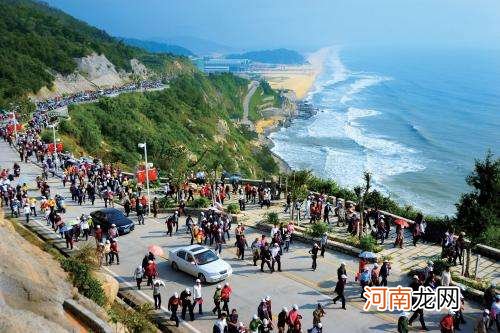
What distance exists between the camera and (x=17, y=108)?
57.2 meters

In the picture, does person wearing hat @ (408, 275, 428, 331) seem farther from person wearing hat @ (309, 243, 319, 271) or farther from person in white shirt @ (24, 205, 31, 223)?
person in white shirt @ (24, 205, 31, 223)

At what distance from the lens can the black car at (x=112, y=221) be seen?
2541 cm

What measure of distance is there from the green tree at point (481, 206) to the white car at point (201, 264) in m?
9.26

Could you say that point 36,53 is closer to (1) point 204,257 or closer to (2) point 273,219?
(2) point 273,219

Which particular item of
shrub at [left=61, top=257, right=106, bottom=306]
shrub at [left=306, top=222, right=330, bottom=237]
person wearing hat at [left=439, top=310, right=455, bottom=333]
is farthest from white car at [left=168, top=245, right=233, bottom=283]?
person wearing hat at [left=439, top=310, right=455, bottom=333]

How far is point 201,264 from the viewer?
20.2m

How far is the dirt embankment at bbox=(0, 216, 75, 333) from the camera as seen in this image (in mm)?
11210

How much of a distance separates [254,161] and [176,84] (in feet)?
136

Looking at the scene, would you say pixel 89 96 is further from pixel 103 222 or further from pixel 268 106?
pixel 268 106

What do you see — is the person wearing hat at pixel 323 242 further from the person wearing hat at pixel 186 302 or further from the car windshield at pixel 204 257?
the person wearing hat at pixel 186 302

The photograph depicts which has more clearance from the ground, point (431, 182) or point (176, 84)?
point (176, 84)

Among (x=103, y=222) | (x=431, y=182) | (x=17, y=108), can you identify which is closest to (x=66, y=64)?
(x=17, y=108)

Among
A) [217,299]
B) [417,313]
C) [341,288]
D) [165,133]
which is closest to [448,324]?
[417,313]

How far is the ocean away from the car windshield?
43471mm
